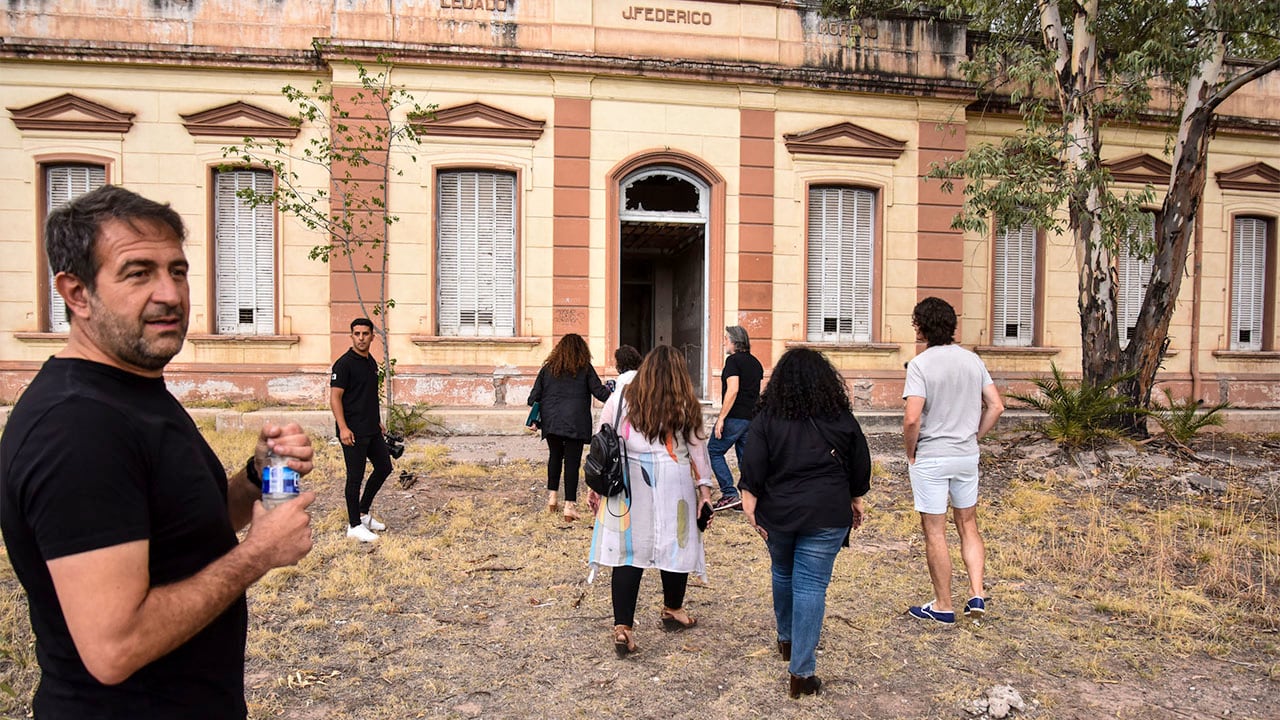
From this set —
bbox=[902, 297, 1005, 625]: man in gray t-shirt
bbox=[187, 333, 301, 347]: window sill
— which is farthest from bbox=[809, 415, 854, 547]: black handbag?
bbox=[187, 333, 301, 347]: window sill

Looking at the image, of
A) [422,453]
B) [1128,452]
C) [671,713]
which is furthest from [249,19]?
[1128,452]

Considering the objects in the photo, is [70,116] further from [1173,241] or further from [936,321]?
[1173,241]

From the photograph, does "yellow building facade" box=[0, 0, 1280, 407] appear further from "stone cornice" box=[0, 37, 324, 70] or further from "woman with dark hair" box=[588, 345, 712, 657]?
"woman with dark hair" box=[588, 345, 712, 657]

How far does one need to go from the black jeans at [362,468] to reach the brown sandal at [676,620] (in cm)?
275

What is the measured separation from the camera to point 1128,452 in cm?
907

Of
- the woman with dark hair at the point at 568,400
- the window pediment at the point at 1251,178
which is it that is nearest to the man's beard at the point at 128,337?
the woman with dark hair at the point at 568,400

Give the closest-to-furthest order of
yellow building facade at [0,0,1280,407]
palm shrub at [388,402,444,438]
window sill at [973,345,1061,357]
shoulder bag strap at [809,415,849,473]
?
1. shoulder bag strap at [809,415,849,473]
2. palm shrub at [388,402,444,438]
3. yellow building facade at [0,0,1280,407]
4. window sill at [973,345,1061,357]

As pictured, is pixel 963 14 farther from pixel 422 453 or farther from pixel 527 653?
pixel 527 653

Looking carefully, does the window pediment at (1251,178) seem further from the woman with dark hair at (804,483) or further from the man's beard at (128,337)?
the man's beard at (128,337)

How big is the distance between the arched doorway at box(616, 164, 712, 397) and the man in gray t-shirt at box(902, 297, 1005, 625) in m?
7.35

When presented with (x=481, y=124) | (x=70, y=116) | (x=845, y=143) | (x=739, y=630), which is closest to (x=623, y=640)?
(x=739, y=630)

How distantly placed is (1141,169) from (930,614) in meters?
12.5

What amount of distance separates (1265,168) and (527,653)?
16.6 meters

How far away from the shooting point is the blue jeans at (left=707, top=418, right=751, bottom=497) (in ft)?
23.0
